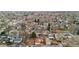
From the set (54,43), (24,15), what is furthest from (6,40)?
(54,43)
